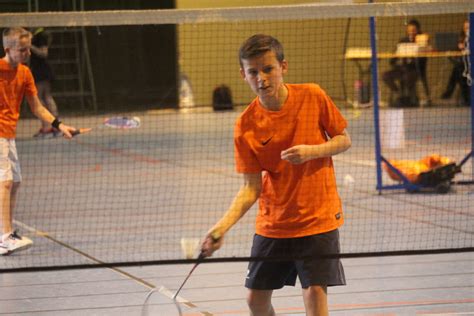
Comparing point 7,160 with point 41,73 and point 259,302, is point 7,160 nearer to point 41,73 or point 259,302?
point 259,302

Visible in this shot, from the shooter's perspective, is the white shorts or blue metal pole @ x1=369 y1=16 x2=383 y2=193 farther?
blue metal pole @ x1=369 y1=16 x2=383 y2=193

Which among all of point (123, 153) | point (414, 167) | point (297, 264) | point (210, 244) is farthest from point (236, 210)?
point (123, 153)

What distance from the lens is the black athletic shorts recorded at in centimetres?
426

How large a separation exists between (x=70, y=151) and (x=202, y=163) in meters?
2.99

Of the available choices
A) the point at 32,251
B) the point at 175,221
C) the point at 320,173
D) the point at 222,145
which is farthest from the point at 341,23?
the point at 320,173

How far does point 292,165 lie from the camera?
438 cm

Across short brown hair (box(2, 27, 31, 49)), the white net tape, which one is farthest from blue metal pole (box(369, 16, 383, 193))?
short brown hair (box(2, 27, 31, 49))

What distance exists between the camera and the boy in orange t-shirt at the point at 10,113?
25.2ft

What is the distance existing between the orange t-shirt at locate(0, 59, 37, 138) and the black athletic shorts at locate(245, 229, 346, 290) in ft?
12.9

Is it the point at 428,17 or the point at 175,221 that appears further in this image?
the point at 428,17

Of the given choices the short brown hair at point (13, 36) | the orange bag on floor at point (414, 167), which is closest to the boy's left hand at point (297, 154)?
the short brown hair at point (13, 36)

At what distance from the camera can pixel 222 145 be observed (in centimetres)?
1606

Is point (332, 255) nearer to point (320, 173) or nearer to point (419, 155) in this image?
point (320, 173)

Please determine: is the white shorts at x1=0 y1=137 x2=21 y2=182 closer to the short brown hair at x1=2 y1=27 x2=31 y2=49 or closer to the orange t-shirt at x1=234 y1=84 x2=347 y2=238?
the short brown hair at x1=2 y1=27 x2=31 y2=49
